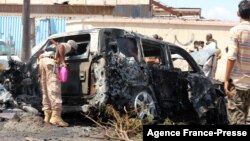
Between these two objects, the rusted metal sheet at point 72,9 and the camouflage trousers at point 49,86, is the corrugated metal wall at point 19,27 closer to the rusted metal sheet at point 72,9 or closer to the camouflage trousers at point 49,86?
the rusted metal sheet at point 72,9

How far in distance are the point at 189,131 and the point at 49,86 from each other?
13.7ft

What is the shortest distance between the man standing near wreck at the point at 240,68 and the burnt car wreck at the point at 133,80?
2.48 meters

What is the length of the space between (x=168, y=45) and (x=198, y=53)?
2.82 meters

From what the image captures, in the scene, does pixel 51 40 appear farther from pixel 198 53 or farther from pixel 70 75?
pixel 198 53

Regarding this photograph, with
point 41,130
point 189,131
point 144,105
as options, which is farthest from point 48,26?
point 189,131

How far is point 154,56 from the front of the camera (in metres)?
8.73

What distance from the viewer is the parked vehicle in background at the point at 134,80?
762cm

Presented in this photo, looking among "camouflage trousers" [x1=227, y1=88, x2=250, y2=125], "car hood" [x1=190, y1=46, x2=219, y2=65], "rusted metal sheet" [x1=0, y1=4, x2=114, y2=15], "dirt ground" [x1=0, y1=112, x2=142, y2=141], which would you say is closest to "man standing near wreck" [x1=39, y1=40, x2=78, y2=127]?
"dirt ground" [x1=0, y1=112, x2=142, y2=141]

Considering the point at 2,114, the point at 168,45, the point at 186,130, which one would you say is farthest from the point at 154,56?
the point at 186,130

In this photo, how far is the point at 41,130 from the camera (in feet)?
24.3

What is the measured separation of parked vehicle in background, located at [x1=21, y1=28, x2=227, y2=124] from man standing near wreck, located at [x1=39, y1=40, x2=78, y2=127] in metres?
0.33

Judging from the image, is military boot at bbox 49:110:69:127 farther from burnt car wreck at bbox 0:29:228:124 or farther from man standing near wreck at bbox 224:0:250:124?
man standing near wreck at bbox 224:0:250:124

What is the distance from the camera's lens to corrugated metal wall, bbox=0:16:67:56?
22844 millimetres

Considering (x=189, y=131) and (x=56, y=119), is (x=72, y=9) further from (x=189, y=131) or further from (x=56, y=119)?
(x=189, y=131)
